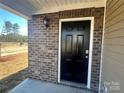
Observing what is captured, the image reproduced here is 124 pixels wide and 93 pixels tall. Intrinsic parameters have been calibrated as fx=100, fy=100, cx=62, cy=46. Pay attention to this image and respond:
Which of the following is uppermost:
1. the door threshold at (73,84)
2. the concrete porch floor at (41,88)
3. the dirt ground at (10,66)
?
the dirt ground at (10,66)

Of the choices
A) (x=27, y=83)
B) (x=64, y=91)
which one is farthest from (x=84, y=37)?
(x=27, y=83)

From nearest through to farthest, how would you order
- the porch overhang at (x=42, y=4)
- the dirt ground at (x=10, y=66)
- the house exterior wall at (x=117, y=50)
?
the house exterior wall at (x=117, y=50) → the porch overhang at (x=42, y=4) → the dirt ground at (x=10, y=66)

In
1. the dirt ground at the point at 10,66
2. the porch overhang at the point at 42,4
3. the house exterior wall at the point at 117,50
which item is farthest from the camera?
the dirt ground at the point at 10,66

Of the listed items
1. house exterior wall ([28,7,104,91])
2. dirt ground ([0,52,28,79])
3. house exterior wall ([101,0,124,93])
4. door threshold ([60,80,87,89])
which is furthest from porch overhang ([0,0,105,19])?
dirt ground ([0,52,28,79])

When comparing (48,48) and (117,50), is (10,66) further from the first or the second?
(117,50)

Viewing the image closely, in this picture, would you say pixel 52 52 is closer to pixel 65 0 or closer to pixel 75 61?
pixel 75 61

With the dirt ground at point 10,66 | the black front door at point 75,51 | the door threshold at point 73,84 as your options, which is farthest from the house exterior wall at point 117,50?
the dirt ground at point 10,66

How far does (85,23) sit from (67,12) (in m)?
0.65

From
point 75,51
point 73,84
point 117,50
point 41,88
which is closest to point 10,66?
point 41,88

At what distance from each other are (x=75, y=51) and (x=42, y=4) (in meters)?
1.74

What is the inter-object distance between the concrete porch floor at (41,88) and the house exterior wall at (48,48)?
25 cm

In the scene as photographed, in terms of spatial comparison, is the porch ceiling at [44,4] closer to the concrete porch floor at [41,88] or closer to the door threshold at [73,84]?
the concrete porch floor at [41,88]

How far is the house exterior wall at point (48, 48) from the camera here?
2.92 m

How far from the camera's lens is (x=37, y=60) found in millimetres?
3576
